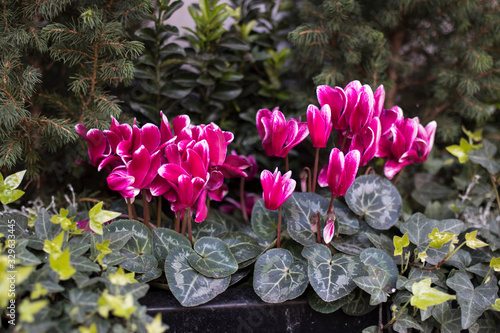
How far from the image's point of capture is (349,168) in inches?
34.3

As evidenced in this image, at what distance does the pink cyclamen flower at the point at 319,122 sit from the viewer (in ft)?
2.97

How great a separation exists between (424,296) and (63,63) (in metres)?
0.95

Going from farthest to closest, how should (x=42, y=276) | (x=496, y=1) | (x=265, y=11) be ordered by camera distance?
(x=265, y=11)
(x=496, y=1)
(x=42, y=276)

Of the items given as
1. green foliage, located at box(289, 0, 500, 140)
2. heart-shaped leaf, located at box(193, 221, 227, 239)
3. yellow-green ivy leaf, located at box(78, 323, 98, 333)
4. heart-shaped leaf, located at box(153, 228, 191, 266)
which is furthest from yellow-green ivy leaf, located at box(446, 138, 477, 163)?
yellow-green ivy leaf, located at box(78, 323, 98, 333)

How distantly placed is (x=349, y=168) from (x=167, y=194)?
40 cm

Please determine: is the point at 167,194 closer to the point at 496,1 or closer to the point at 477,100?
the point at 477,100

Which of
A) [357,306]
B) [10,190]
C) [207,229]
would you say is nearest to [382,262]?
[357,306]

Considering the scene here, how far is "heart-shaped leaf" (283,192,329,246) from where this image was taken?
3.16 ft

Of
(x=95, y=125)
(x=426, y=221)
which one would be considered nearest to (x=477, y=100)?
(x=426, y=221)

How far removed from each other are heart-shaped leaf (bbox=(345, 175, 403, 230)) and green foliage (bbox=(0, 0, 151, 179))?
625 mm

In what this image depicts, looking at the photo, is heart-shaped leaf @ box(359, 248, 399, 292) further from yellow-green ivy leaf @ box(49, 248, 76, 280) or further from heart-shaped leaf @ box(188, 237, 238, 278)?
yellow-green ivy leaf @ box(49, 248, 76, 280)

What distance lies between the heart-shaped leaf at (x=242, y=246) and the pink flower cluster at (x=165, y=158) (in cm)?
12

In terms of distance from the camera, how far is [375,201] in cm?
106

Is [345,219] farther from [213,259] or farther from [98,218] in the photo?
[98,218]
